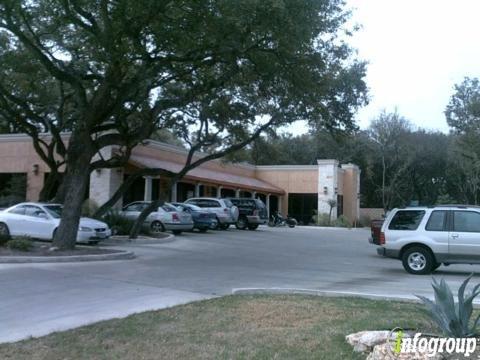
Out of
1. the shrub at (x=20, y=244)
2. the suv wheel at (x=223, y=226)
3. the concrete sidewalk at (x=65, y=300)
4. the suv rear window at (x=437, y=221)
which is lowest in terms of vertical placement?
the concrete sidewalk at (x=65, y=300)

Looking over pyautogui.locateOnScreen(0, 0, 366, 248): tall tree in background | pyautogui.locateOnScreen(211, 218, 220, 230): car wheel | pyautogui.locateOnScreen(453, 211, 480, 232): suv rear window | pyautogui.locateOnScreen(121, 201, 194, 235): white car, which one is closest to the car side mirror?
pyautogui.locateOnScreen(0, 0, 366, 248): tall tree in background

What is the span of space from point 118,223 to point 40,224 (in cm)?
496

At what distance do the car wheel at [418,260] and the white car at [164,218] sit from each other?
13818mm

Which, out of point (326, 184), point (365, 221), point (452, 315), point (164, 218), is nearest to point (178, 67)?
point (164, 218)

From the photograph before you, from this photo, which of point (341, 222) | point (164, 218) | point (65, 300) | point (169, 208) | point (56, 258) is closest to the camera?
point (65, 300)

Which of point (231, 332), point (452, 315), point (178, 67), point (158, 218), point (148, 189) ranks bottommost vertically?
point (231, 332)

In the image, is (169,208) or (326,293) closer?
(326,293)

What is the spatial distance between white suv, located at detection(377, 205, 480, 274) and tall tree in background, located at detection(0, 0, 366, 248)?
17.0 ft

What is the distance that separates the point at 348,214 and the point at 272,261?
36518 millimetres

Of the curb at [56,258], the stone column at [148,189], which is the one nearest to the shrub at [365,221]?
the stone column at [148,189]

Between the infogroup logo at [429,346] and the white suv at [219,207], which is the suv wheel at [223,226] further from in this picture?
the infogroup logo at [429,346]

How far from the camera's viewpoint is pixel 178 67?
1839 cm

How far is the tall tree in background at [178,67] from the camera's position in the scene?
46.2 ft

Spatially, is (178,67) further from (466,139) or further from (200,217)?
(466,139)
